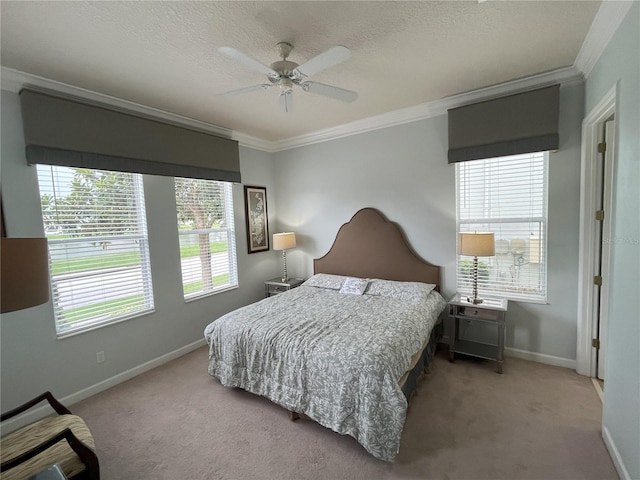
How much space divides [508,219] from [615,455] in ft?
6.60

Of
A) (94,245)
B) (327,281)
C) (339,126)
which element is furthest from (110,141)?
(327,281)

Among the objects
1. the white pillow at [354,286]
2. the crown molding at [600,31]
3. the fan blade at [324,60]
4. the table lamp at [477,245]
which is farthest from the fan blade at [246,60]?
the white pillow at [354,286]

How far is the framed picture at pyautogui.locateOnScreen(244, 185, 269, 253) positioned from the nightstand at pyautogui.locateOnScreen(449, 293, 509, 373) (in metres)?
2.82

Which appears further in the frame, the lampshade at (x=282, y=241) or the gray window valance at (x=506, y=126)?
the lampshade at (x=282, y=241)

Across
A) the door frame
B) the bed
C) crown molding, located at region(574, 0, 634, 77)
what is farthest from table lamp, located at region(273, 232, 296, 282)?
crown molding, located at region(574, 0, 634, 77)

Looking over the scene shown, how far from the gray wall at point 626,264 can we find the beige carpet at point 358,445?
322mm

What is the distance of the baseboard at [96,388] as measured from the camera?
2.30 metres

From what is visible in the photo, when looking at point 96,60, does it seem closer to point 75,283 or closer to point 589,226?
point 75,283

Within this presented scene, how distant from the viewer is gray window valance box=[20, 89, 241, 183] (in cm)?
233

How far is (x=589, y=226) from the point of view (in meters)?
2.55

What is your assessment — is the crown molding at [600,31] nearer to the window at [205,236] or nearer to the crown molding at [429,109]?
the crown molding at [429,109]

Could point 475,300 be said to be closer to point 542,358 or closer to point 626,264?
point 542,358

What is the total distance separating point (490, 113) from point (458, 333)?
236 cm

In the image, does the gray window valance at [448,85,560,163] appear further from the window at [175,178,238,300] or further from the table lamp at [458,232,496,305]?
the window at [175,178,238,300]
